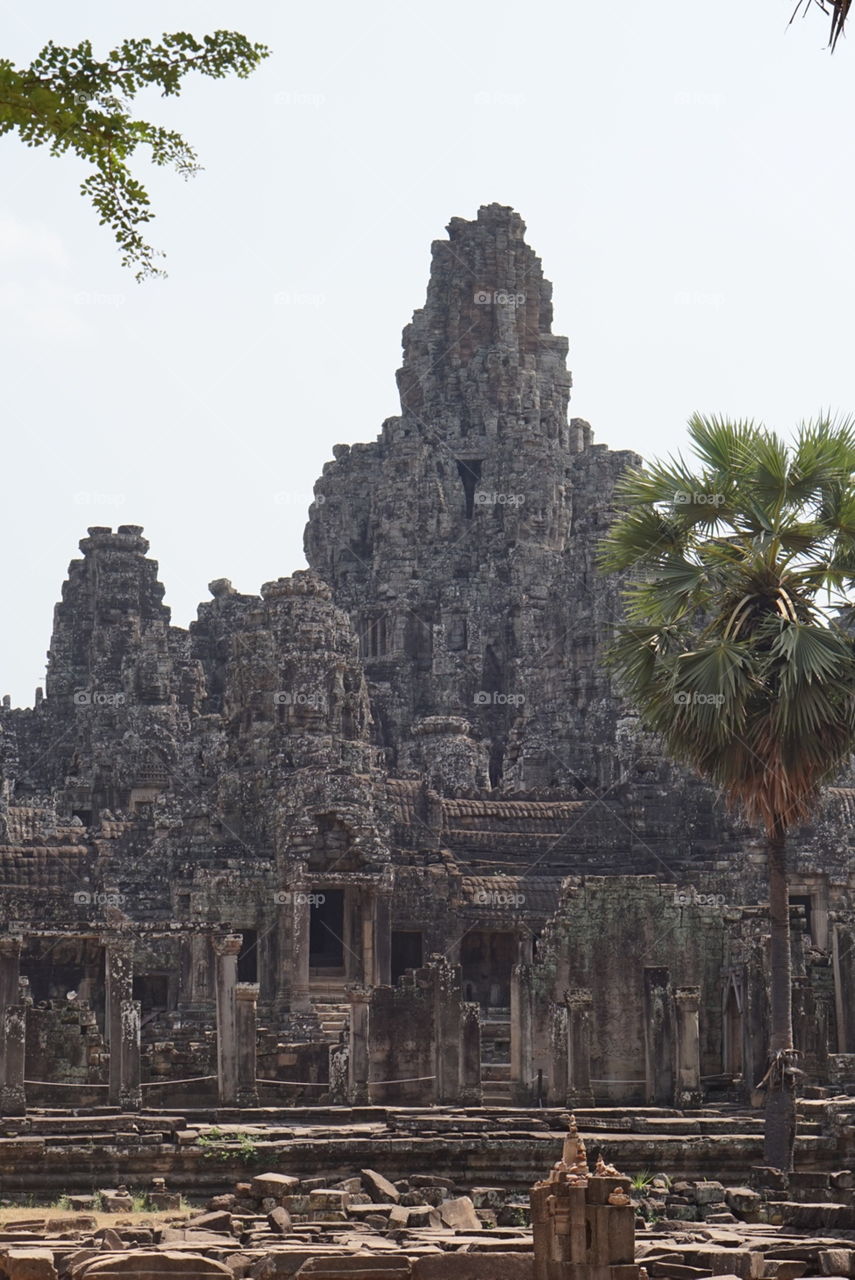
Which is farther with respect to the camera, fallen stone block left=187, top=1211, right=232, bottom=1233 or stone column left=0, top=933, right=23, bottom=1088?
stone column left=0, top=933, right=23, bottom=1088

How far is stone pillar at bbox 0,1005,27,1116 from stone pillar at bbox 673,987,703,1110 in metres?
9.47

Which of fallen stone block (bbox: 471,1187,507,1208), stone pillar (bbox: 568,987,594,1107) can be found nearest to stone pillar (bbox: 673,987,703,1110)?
stone pillar (bbox: 568,987,594,1107)

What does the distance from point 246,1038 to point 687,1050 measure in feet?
21.4

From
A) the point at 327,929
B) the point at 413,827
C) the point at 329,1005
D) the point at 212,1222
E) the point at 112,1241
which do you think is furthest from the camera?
the point at 413,827

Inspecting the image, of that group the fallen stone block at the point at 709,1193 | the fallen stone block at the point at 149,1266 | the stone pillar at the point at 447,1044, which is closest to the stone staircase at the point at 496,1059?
the stone pillar at the point at 447,1044

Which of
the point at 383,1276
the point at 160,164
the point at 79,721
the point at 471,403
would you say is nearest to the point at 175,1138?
the point at 383,1276

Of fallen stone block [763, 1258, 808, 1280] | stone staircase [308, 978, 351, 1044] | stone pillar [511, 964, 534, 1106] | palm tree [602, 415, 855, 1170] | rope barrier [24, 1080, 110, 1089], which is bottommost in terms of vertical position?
fallen stone block [763, 1258, 808, 1280]

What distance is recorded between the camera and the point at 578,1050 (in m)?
33.7

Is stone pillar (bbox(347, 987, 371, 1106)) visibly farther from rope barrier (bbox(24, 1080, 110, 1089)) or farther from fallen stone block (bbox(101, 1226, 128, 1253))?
fallen stone block (bbox(101, 1226, 128, 1253))

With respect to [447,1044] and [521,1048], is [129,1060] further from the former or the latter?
[521,1048]

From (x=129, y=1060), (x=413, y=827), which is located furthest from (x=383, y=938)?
(x=129, y=1060)

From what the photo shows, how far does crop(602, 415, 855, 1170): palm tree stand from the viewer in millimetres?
Answer: 27172

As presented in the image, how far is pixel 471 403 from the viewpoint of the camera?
78.2 meters

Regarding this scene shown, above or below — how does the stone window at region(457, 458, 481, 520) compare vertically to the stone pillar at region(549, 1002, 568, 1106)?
above
